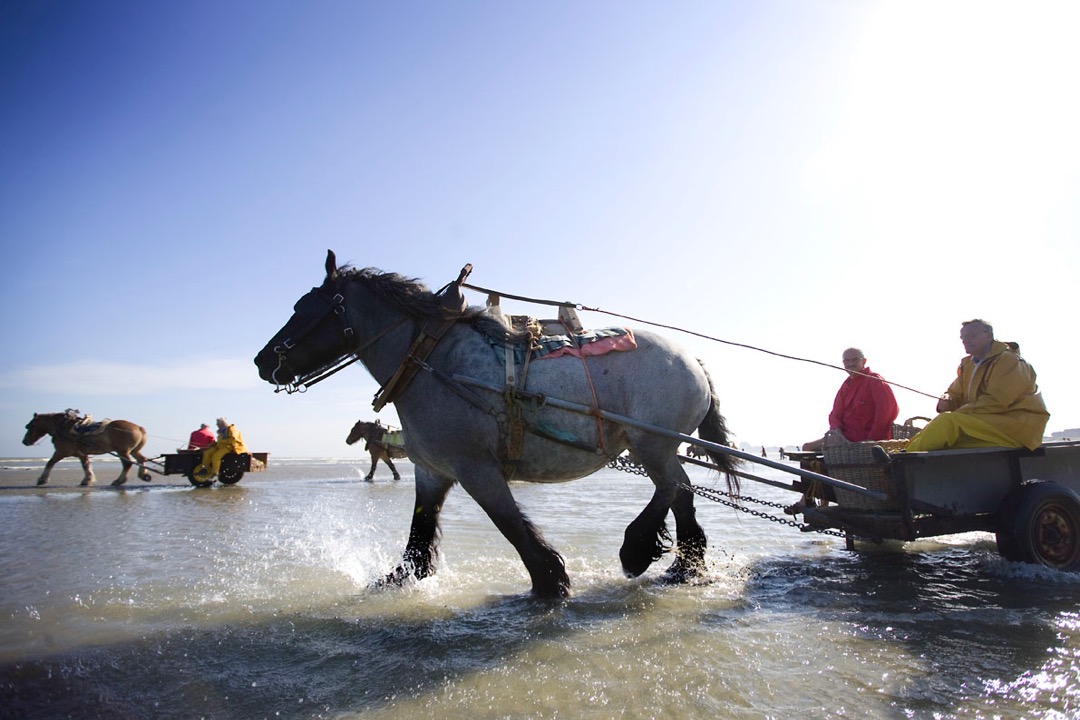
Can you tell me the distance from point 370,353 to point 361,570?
1.97 metres

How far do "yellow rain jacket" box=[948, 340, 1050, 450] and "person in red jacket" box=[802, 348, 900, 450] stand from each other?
1112mm

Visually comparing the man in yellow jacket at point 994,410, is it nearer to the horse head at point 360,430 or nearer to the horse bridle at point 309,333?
the horse bridle at point 309,333

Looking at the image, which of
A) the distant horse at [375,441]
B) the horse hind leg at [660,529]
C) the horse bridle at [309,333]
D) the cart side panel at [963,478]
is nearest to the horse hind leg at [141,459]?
the distant horse at [375,441]

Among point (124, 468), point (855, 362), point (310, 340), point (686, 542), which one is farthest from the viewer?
point (124, 468)

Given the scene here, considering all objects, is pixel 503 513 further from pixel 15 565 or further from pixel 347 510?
pixel 347 510

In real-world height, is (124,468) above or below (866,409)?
below

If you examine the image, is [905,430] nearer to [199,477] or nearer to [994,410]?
[994,410]

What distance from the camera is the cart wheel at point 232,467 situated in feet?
53.9

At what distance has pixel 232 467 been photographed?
54.2 feet

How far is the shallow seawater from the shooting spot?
243 cm

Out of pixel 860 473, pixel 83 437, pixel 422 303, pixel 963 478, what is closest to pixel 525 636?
pixel 422 303

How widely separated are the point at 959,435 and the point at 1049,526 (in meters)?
0.91

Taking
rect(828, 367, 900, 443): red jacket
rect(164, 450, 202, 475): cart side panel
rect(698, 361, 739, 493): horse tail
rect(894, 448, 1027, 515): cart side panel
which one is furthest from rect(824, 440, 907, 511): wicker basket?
rect(164, 450, 202, 475): cart side panel

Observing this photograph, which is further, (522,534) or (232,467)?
(232,467)
